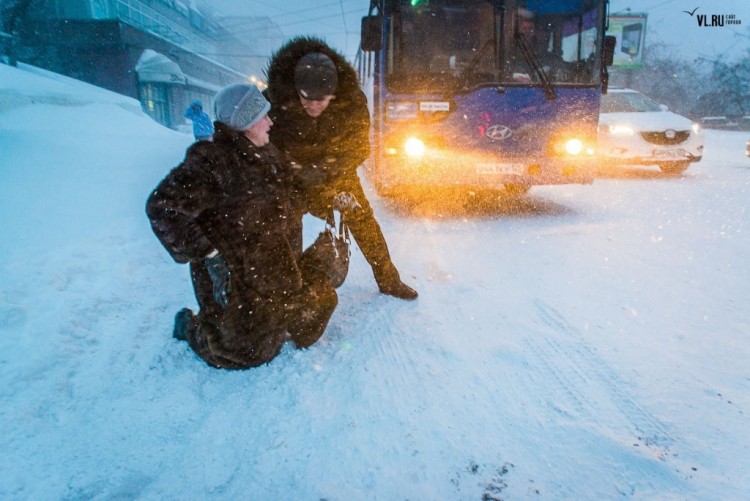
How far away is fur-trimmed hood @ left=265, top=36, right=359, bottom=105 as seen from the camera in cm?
274

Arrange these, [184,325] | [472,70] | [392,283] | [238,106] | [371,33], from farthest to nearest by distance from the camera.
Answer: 1. [472,70]
2. [371,33]
3. [392,283]
4. [184,325]
5. [238,106]

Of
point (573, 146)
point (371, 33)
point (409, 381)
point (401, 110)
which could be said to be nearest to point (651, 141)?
point (573, 146)

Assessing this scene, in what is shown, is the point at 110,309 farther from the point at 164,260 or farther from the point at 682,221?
the point at 682,221

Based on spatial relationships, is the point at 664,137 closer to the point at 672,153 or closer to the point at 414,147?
the point at 672,153

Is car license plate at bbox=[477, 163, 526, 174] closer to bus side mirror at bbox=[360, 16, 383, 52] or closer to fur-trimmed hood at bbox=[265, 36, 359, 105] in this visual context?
bus side mirror at bbox=[360, 16, 383, 52]

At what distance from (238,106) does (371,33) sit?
131 inches

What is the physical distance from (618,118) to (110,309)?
31.9 feet

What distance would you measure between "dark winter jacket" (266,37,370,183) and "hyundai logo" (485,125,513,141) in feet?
8.44

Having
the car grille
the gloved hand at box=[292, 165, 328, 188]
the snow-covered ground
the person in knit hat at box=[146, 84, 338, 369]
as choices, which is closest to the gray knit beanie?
the person in knit hat at box=[146, 84, 338, 369]

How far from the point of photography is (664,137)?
Answer: 28.5 ft

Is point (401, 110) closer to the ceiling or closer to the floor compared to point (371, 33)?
closer to the floor

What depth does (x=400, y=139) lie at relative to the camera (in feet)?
16.9

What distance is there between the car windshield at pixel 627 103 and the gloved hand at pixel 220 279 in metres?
10.00

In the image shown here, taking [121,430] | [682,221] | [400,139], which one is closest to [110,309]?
[121,430]
